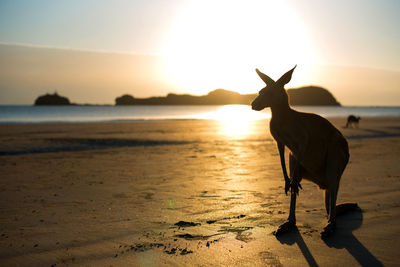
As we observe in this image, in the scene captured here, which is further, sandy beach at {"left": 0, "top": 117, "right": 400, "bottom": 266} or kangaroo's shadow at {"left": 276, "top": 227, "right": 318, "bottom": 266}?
sandy beach at {"left": 0, "top": 117, "right": 400, "bottom": 266}

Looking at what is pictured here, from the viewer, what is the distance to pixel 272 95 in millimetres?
4320

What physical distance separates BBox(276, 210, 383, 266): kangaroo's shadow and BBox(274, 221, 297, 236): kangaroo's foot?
47mm

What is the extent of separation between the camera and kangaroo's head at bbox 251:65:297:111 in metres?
4.29

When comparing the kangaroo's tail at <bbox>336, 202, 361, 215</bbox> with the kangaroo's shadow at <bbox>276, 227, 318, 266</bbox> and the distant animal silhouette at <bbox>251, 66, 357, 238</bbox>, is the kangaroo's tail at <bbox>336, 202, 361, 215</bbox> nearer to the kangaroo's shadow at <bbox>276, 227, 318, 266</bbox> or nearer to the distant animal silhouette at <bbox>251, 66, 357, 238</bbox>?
the distant animal silhouette at <bbox>251, 66, 357, 238</bbox>

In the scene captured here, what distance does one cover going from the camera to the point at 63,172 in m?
9.79

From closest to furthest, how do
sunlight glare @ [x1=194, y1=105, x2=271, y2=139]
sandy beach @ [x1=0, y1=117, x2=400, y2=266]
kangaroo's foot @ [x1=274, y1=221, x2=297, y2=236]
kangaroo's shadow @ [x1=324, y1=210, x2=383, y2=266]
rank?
kangaroo's shadow @ [x1=324, y1=210, x2=383, y2=266]
sandy beach @ [x1=0, y1=117, x2=400, y2=266]
kangaroo's foot @ [x1=274, y1=221, x2=297, y2=236]
sunlight glare @ [x1=194, y1=105, x2=271, y2=139]

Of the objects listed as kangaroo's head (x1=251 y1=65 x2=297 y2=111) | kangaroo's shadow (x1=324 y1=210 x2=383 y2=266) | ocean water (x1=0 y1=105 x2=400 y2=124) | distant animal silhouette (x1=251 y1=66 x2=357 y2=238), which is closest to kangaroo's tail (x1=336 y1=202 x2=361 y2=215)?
kangaroo's shadow (x1=324 y1=210 x2=383 y2=266)

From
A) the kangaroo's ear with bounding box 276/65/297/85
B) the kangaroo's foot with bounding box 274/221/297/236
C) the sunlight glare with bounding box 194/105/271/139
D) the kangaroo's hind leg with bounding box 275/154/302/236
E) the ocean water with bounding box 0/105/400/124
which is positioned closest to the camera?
the kangaroo's ear with bounding box 276/65/297/85

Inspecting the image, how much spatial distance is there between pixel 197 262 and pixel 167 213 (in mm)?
1993

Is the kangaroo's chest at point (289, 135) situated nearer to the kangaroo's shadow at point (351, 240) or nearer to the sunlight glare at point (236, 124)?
the sunlight glare at point (236, 124)

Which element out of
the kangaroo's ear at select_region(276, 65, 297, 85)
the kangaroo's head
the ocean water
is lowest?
the ocean water

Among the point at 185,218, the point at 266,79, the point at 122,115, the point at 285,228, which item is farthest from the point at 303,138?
the point at 122,115

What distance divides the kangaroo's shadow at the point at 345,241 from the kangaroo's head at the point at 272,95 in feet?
5.85

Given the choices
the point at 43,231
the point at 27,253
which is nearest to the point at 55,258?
the point at 27,253
